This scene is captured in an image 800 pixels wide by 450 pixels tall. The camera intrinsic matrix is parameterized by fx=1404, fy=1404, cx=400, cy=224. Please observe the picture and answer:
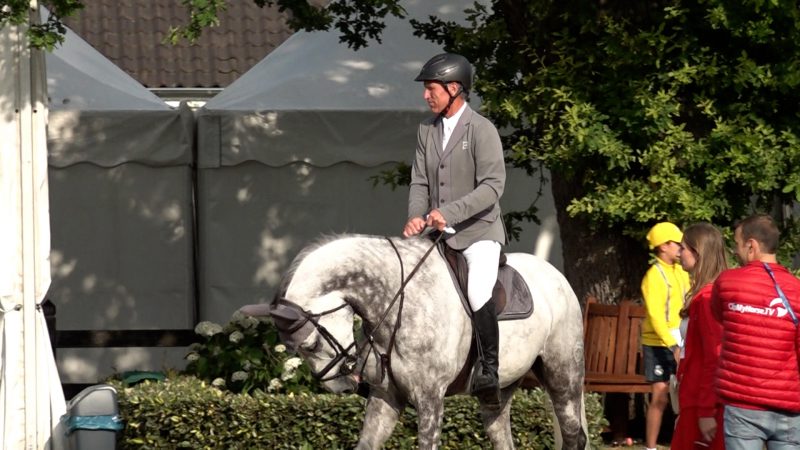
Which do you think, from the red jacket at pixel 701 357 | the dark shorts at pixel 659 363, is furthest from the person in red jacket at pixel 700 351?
the dark shorts at pixel 659 363

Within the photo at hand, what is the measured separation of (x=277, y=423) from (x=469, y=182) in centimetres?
308

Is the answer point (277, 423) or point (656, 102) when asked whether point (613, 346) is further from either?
point (277, 423)

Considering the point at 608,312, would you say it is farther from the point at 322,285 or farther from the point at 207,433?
the point at 322,285

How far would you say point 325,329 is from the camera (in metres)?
6.73

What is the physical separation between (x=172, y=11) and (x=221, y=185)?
34.7 ft

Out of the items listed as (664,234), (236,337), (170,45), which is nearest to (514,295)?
(664,234)

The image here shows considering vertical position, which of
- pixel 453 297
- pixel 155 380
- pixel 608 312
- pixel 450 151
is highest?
pixel 450 151

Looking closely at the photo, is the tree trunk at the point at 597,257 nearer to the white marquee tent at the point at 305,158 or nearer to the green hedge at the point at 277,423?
the white marquee tent at the point at 305,158

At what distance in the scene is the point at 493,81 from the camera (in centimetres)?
1180

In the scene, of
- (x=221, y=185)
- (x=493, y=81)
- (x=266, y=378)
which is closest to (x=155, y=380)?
(x=266, y=378)

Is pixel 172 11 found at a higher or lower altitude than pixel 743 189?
higher

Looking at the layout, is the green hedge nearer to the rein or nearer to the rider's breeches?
the rider's breeches

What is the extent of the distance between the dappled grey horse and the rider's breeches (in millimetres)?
95

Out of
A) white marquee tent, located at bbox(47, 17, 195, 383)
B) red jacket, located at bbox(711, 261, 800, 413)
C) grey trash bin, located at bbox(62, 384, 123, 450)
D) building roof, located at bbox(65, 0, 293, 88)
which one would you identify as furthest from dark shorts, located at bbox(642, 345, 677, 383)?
building roof, located at bbox(65, 0, 293, 88)
